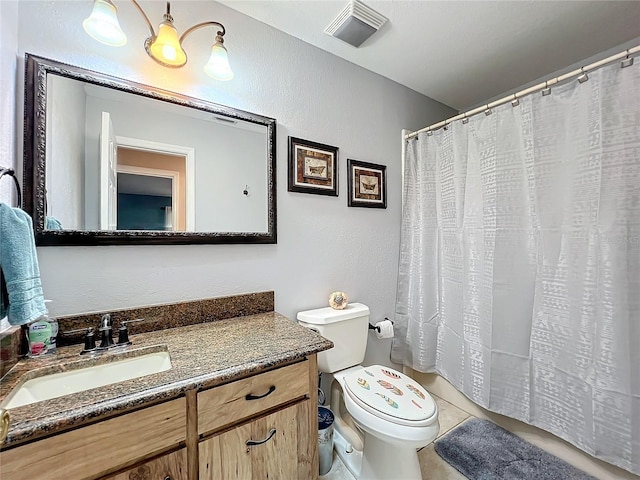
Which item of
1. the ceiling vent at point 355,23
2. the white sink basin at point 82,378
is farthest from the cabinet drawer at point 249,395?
the ceiling vent at point 355,23

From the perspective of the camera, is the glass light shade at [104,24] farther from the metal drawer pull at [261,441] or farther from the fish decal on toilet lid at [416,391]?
the fish decal on toilet lid at [416,391]

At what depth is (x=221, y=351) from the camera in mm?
993

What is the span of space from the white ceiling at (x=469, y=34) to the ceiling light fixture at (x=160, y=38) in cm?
38

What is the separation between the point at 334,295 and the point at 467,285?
81 cm

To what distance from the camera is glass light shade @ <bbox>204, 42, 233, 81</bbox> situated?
1230 millimetres

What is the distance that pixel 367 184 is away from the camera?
194cm

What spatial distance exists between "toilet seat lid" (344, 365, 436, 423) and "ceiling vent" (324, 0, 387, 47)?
1839 mm

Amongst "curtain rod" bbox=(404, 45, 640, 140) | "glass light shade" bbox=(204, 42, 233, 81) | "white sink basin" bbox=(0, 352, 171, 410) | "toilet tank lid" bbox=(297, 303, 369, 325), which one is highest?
"glass light shade" bbox=(204, 42, 233, 81)

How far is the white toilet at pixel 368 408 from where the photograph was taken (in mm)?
1144

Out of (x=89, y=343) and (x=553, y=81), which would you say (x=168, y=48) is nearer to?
(x=89, y=343)

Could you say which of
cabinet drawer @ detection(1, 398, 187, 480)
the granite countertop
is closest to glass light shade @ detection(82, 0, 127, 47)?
the granite countertop

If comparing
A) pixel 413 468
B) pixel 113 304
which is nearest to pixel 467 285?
pixel 413 468

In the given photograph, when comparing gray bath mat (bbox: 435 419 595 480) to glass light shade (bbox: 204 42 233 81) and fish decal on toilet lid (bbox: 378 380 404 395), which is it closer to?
fish decal on toilet lid (bbox: 378 380 404 395)

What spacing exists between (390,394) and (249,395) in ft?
2.34
